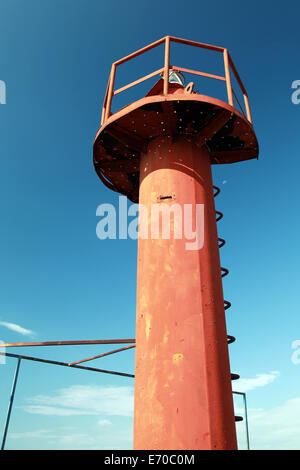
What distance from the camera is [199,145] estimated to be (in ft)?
24.0

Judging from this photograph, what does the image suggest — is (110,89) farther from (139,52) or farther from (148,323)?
(148,323)

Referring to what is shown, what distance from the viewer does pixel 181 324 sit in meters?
5.38

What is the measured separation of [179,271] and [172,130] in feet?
10.5

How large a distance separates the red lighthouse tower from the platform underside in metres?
0.02

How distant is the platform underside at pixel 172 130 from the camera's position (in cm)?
679

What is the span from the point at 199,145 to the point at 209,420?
5.33 metres

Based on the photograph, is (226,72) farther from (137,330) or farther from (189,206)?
(137,330)

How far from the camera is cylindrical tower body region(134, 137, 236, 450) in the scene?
4801 millimetres

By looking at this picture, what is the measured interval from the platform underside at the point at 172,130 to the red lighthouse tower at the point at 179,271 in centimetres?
2

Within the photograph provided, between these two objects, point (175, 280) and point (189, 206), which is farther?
point (189, 206)

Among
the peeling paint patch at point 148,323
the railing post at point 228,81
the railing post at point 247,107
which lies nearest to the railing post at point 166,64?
the railing post at point 228,81

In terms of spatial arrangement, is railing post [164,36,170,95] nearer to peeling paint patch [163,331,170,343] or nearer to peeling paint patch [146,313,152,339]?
peeling paint patch [146,313,152,339]

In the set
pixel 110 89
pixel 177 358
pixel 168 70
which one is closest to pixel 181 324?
pixel 177 358

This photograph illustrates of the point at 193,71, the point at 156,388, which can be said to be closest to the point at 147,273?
the point at 156,388
